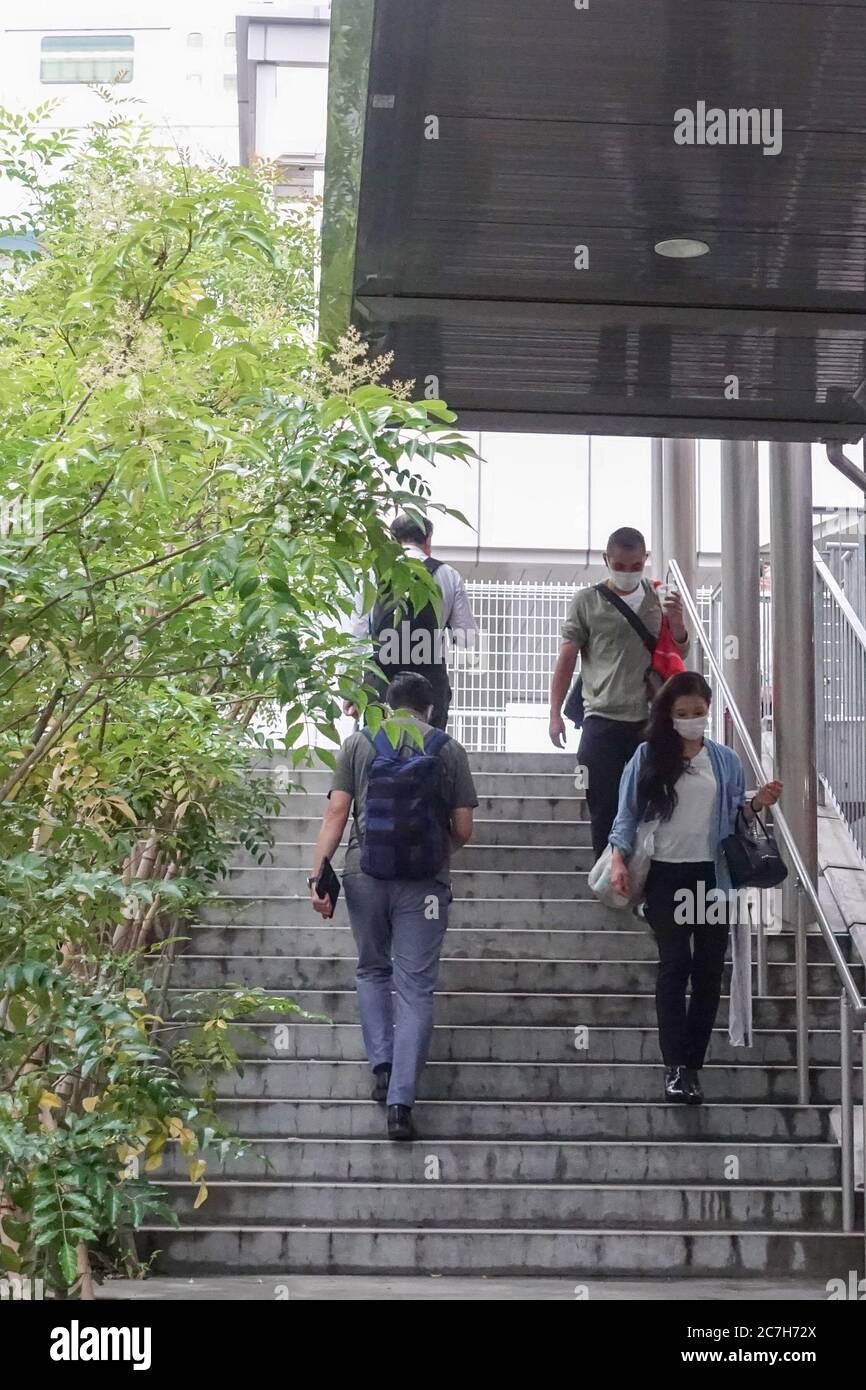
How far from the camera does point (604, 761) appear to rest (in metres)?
8.75

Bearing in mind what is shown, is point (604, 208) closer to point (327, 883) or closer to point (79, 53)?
point (327, 883)

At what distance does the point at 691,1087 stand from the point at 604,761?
193 centimetres

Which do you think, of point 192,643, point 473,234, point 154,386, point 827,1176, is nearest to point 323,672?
point 192,643

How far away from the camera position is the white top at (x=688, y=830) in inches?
296

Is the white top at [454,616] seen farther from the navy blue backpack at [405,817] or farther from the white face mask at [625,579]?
the navy blue backpack at [405,817]

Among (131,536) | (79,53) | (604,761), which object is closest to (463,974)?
(604,761)

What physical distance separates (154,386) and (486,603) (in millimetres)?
15650

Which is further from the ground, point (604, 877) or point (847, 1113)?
point (604, 877)

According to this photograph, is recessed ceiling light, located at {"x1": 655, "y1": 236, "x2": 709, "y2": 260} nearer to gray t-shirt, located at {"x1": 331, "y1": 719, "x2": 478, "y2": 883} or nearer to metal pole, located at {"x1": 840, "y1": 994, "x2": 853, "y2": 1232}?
gray t-shirt, located at {"x1": 331, "y1": 719, "x2": 478, "y2": 883}

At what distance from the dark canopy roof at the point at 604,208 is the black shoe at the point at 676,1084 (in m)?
2.81

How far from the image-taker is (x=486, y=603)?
18.9 meters

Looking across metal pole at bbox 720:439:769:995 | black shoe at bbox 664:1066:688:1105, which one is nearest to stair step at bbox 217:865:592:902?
black shoe at bbox 664:1066:688:1105

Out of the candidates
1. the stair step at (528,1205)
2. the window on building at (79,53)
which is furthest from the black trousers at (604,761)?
the window on building at (79,53)

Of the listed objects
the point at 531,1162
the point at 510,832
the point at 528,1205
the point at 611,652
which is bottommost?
the point at 528,1205
